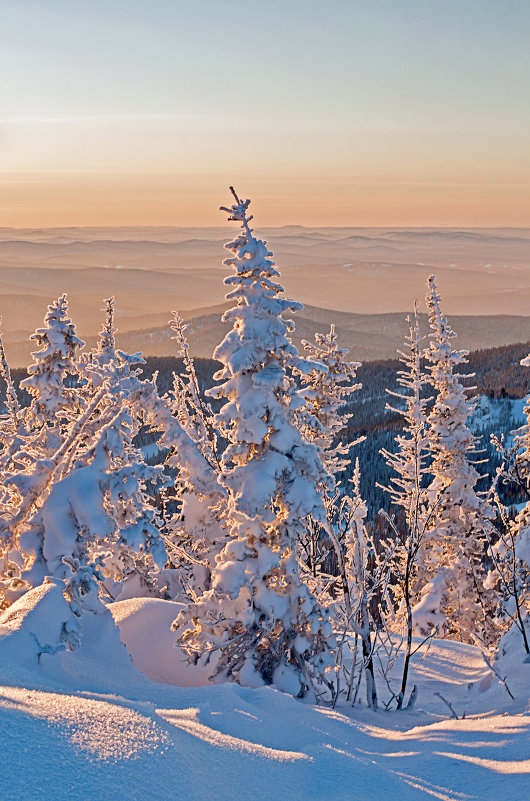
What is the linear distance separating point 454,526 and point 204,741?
18.8 meters

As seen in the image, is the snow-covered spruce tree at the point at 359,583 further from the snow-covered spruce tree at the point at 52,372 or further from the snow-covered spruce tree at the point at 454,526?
the snow-covered spruce tree at the point at 454,526

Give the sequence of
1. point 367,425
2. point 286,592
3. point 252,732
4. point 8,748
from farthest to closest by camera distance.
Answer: point 367,425 < point 286,592 < point 252,732 < point 8,748

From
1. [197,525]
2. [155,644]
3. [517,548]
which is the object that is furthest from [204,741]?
[517,548]

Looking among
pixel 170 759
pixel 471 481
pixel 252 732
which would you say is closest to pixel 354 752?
pixel 252 732

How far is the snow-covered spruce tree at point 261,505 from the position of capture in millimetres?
8945

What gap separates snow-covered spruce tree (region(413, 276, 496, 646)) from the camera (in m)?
20.2

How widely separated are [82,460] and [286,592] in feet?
12.5

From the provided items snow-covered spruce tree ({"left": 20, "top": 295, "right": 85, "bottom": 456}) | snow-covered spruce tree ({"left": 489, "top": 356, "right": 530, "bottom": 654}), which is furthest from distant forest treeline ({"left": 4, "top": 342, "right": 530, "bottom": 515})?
snow-covered spruce tree ({"left": 20, "top": 295, "right": 85, "bottom": 456})

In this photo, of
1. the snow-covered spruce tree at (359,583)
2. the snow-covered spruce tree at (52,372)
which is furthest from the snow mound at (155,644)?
the snow-covered spruce tree at (52,372)

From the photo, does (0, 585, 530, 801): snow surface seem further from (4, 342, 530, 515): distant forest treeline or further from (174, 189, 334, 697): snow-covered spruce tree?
(4, 342, 530, 515): distant forest treeline

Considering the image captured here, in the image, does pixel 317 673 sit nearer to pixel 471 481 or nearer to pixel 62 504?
pixel 62 504

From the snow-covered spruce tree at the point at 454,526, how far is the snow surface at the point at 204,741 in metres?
12.0

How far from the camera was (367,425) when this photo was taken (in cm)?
11944

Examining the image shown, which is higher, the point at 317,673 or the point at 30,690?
the point at 30,690
